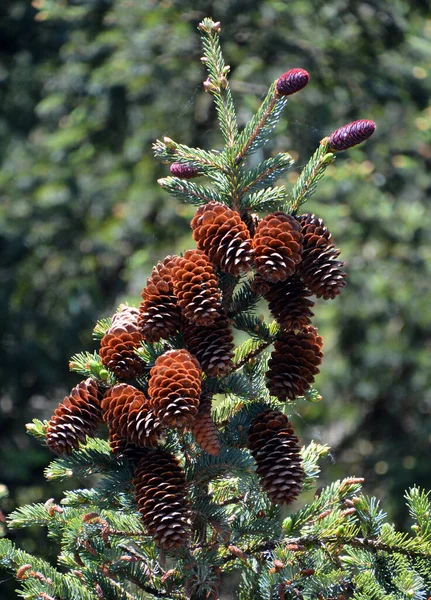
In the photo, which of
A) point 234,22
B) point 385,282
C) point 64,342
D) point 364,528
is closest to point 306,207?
point 385,282

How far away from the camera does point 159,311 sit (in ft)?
4.70

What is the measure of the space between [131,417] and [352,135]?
0.58 metres

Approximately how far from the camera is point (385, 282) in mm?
5602

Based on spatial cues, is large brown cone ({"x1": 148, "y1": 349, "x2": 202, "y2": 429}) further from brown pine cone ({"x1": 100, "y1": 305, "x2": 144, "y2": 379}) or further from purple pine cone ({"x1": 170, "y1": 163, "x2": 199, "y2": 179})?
purple pine cone ({"x1": 170, "y1": 163, "x2": 199, "y2": 179})

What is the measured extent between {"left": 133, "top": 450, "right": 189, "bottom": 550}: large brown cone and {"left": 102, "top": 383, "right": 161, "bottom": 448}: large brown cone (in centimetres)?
4

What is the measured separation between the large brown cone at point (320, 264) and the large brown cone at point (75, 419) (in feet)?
1.31

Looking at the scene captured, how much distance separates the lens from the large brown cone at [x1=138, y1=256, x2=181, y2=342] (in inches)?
56.1

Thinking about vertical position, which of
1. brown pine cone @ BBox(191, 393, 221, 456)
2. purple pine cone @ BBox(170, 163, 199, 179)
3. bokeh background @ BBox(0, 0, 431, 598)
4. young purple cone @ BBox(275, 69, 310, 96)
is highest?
bokeh background @ BBox(0, 0, 431, 598)

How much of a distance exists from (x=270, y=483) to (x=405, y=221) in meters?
4.44

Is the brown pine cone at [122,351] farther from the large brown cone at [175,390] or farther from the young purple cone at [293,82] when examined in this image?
the young purple cone at [293,82]

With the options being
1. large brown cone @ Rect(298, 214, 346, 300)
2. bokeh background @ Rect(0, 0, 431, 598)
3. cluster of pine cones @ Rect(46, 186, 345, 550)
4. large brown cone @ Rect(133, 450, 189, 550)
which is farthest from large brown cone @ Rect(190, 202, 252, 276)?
bokeh background @ Rect(0, 0, 431, 598)

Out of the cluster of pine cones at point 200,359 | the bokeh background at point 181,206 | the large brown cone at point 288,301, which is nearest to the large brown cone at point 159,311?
the cluster of pine cones at point 200,359

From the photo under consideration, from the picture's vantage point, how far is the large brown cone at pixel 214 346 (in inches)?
55.2

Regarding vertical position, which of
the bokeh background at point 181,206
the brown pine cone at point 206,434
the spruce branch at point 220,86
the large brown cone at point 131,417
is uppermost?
the bokeh background at point 181,206
